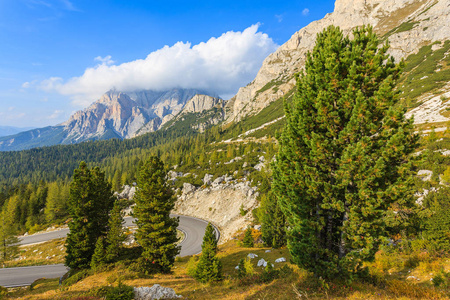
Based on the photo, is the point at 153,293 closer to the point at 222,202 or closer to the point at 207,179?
the point at 222,202

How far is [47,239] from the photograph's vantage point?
55656 millimetres

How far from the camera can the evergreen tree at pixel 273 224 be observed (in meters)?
29.3

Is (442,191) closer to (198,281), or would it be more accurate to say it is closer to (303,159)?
(303,159)

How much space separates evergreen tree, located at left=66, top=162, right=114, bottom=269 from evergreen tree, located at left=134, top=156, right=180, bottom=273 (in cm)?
718

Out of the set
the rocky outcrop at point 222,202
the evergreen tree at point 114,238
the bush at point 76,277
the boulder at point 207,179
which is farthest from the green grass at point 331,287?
the boulder at point 207,179

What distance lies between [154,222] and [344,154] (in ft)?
72.3

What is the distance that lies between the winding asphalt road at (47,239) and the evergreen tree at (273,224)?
696 inches

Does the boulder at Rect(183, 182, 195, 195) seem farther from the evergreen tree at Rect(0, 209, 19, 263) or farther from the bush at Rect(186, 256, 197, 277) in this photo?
the bush at Rect(186, 256, 197, 277)

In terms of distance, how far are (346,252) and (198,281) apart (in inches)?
491

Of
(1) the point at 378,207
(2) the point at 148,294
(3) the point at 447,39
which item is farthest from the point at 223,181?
(3) the point at 447,39

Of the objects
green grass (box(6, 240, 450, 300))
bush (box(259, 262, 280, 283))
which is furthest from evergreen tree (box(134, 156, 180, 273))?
bush (box(259, 262, 280, 283))

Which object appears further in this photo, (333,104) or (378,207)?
(333,104)

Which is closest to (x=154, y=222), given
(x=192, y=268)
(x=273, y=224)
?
(x=192, y=268)

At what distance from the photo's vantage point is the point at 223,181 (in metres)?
72.4
